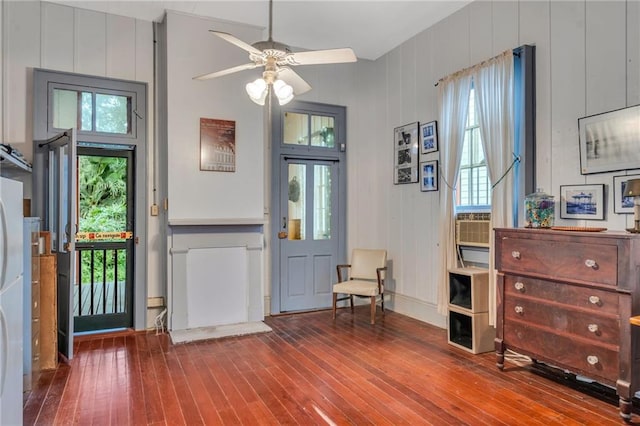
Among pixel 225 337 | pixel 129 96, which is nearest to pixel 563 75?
pixel 225 337

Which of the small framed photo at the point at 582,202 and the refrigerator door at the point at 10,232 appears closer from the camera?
the refrigerator door at the point at 10,232

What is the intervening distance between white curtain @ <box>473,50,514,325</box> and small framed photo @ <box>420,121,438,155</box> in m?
0.81

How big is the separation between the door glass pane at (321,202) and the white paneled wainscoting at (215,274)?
991 mm

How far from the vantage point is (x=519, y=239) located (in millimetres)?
3197

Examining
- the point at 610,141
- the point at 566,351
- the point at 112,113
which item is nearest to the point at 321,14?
the point at 112,113

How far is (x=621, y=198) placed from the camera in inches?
115

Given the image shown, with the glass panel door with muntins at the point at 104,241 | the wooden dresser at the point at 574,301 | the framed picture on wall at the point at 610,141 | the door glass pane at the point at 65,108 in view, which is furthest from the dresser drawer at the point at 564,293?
the door glass pane at the point at 65,108

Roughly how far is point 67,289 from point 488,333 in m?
3.95

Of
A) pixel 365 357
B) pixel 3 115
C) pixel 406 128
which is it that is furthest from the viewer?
pixel 406 128

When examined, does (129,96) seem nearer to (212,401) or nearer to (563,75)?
(212,401)

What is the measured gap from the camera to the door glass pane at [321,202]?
5.58 metres

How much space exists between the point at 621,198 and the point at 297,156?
3.60 meters

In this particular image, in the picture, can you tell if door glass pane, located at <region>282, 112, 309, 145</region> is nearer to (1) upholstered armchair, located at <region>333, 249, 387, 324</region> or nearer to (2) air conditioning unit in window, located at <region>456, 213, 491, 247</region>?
(1) upholstered armchair, located at <region>333, 249, 387, 324</region>

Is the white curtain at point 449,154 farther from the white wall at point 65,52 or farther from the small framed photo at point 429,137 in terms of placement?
the white wall at point 65,52
